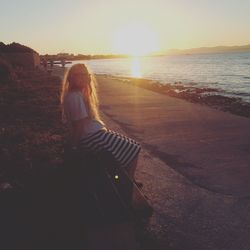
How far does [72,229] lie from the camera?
14.4 feet

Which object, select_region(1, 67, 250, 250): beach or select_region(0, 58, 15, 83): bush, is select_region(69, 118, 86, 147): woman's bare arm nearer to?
select_region(1, 67, 250, 250): beach

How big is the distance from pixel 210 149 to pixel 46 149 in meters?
3.11

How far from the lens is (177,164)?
7.01 meters

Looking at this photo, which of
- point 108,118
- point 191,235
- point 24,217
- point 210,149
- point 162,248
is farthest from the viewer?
point 108,118

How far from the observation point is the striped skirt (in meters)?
4.95

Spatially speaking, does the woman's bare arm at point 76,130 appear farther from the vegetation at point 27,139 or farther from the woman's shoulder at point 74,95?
the vegetation at point 27,139

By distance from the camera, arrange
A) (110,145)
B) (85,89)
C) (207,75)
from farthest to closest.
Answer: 1. (207,75)
2. (85,89)
3. (110,145)

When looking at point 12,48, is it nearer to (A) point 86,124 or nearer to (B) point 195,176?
(B) point 195,176

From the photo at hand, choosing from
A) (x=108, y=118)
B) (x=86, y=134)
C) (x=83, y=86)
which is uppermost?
(x=83, y=86)

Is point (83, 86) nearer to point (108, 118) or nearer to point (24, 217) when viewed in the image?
A: point (24, 217)

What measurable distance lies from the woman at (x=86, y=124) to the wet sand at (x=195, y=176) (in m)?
0.73

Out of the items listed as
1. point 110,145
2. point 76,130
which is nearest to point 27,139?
point 76,130

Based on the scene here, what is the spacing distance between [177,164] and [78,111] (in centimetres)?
263

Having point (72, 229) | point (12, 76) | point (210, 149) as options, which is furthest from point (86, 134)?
point (12, 76)
